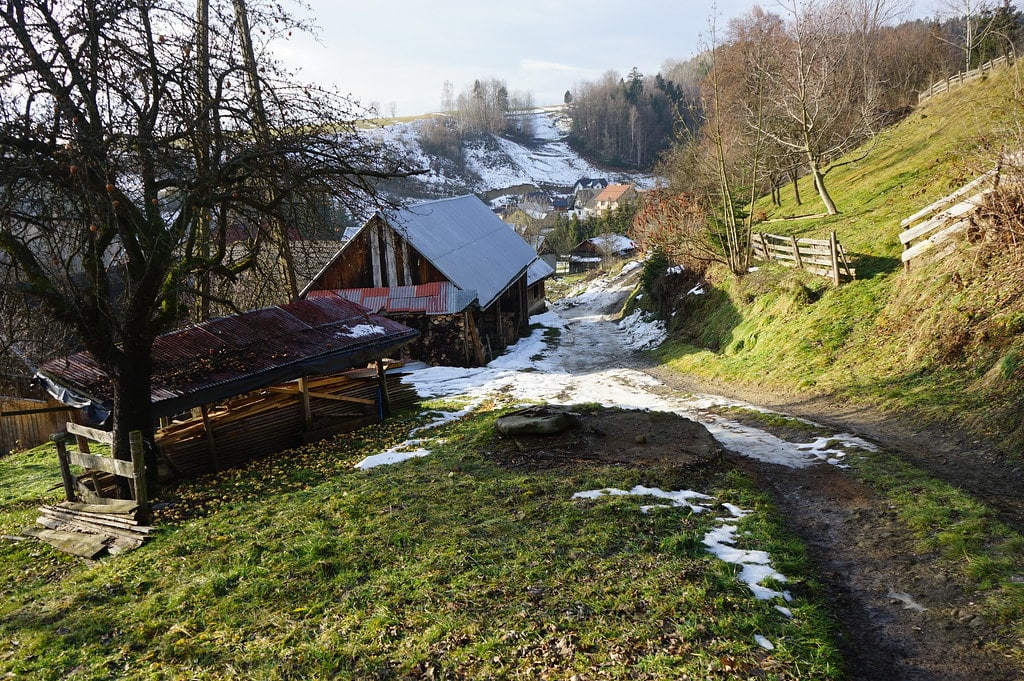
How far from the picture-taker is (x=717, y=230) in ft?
90.6

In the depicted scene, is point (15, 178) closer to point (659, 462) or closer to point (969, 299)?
point (659, 462)

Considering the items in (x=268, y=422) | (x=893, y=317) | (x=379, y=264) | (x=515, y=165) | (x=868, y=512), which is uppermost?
(x=515, y=165)

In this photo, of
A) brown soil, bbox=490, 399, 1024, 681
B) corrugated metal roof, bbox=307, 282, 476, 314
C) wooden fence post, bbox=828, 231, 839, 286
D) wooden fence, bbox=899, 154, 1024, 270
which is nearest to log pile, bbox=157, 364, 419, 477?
brown soil, bbox=490, 399, 1024, 681

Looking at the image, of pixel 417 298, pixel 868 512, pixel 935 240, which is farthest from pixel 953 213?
pixel 417 298

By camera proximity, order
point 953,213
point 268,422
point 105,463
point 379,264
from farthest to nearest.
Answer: point 379,264 → point 953,213 → point 268,422 → point 105,463

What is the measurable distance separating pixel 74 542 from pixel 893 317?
686 inches

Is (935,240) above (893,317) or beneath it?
above

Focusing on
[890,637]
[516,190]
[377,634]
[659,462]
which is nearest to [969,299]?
→ [659,462]

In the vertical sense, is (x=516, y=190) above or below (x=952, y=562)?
above

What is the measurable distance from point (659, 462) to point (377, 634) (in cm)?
544

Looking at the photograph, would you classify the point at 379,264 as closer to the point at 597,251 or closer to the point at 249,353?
the point at 249,353

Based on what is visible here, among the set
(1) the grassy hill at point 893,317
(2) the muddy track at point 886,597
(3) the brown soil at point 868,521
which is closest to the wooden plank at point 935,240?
(1) the grassy hill at point 893,317

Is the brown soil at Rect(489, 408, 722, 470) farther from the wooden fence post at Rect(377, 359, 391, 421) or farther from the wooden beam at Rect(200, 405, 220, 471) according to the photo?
the wooden beam at Rect(200, 405, 220, 471)

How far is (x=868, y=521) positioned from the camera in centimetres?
742
